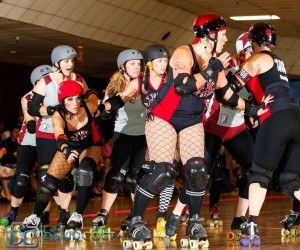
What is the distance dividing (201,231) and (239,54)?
1.87m

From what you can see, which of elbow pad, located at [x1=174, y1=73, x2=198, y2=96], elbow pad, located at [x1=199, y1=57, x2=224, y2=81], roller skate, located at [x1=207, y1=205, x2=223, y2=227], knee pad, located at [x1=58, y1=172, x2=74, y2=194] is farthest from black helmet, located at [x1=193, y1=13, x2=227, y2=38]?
roller skate, located at [x1=207, y1=205, x2=223, y2=227]

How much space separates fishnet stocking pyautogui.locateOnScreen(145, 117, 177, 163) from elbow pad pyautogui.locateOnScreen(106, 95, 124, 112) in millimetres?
1028

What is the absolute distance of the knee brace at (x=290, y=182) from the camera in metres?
6.46

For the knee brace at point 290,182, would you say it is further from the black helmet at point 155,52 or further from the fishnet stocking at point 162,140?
the black helmet at point 155,52

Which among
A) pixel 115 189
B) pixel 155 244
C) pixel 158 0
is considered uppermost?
pixel 158 0

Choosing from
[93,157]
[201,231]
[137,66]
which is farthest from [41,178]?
[201,231]

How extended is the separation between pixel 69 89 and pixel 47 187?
756mm

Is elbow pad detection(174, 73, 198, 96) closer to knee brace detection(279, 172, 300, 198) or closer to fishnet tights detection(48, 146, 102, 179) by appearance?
knee brace detection(279, 172, 300, 198)

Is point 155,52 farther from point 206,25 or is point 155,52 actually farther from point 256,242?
point 256,242

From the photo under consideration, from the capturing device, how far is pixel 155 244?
6469mm

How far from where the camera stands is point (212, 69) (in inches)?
236

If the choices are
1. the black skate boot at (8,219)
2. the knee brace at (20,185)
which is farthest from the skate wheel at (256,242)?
the black skate boot at (8,219)

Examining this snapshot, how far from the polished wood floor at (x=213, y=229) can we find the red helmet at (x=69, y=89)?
3.45 feet

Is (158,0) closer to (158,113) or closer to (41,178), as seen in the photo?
(41,178)
